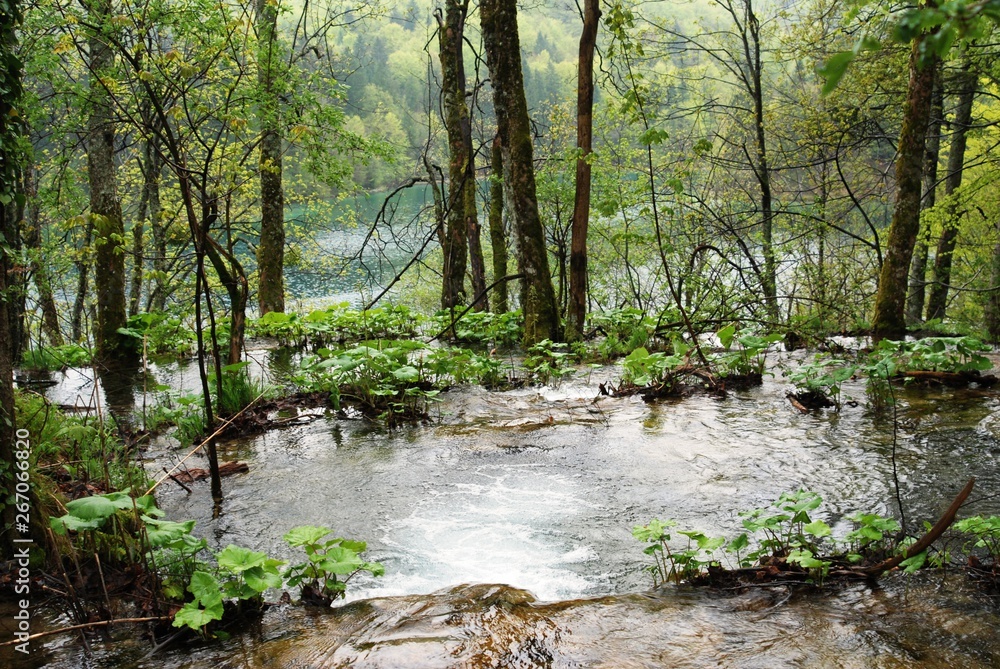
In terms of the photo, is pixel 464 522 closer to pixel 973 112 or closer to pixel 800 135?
pixel 800 135

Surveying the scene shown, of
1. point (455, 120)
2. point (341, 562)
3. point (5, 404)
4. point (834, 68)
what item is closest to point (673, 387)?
point (341, 562)

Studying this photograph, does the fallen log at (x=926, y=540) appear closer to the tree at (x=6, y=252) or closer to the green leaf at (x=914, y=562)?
the green leaf at (x=914, y=562)

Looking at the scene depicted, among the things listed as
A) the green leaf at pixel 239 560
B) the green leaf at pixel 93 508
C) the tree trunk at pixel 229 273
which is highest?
the tree trunk at pixel 229 273

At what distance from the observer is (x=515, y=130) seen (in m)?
8.76

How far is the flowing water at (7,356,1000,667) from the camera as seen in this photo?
8.29ft

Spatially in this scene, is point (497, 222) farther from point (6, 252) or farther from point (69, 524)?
point (69, 524)

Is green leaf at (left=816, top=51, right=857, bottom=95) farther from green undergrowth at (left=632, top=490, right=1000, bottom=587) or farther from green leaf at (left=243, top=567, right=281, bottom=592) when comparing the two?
green leaf at (left=243, top=567, right=281, bottom=592)

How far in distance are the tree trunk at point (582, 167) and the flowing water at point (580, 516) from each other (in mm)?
2995

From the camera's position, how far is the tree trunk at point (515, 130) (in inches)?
336

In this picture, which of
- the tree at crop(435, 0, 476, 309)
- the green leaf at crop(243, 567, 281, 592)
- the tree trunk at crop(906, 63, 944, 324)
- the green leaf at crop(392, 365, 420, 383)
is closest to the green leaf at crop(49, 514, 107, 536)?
the green leaf at crop(243, 567, 281, 592)

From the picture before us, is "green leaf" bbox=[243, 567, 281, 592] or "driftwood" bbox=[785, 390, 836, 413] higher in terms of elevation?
"green leaf" bbox=[243, 567, 281, 592]

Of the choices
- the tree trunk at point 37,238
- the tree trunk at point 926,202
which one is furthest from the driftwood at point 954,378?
the tree trunk at point 37,238

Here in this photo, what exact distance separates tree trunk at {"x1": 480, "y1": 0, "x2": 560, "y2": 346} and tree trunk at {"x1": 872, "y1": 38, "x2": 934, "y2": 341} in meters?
4.19

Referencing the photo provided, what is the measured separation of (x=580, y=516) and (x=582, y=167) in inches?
270
